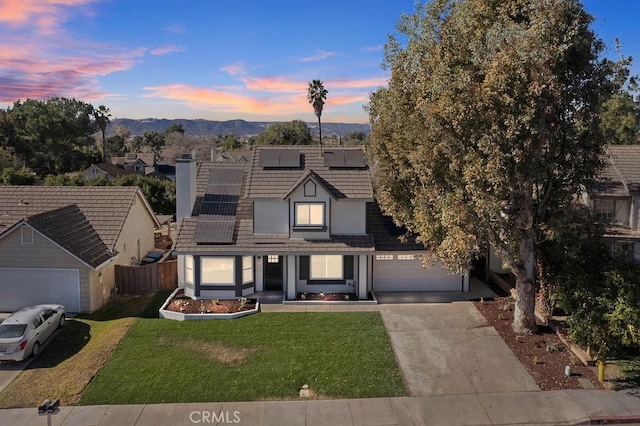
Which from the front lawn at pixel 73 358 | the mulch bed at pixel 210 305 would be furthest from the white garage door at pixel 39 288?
the mulch bed at pixel 210 305

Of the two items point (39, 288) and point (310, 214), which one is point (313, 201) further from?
point (39, 288)

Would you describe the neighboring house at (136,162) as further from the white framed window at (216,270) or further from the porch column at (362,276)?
the porch column at (362,276)

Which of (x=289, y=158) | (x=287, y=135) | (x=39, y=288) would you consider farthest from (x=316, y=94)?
(x=287, y=135)

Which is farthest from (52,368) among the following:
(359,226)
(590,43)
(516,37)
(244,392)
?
(590,43)

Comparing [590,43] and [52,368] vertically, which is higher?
[590,43]

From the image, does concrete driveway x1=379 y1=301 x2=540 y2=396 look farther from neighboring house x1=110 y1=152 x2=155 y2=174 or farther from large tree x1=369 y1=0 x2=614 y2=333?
neighboring house x1=110 y1=152 x2=155 y2=174

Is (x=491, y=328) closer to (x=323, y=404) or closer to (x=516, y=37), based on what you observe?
(x=323, y=404)
